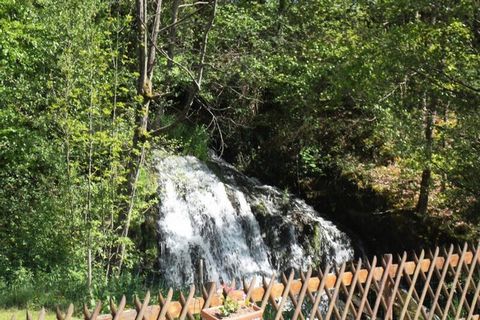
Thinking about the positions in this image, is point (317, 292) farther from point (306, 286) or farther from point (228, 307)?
point (228, 307)

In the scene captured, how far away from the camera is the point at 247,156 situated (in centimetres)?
1480

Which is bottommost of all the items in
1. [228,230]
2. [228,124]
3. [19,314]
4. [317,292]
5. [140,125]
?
[19,314]

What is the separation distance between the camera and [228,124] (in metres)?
14.9

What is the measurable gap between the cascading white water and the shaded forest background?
0.55m

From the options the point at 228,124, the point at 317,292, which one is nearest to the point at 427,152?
the point at 317,292

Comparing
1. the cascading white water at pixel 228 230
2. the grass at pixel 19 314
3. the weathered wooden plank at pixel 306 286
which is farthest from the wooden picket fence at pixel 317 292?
the cascading white water at pixel 228 230

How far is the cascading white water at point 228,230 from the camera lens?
10.5 meters

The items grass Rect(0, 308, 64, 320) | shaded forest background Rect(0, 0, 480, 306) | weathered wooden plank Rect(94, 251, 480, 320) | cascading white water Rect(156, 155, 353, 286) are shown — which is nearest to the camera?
weathered wooden plank Rect(94, 251, 480, 320)

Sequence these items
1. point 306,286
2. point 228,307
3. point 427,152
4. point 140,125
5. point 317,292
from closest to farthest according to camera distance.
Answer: point 228,307
point 306,286
point 317,292
point 140,125
point 427,152

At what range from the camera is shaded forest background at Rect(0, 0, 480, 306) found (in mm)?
7281

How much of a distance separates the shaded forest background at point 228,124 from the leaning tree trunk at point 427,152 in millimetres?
35

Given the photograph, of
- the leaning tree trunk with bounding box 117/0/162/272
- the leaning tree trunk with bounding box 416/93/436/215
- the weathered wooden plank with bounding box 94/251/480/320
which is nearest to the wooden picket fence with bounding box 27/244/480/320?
the weathered wooden plank with bounding box 94/251/480/320

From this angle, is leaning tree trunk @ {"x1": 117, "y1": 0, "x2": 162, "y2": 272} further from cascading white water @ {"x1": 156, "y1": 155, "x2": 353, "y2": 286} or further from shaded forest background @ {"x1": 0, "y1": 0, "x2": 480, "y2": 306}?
cascading white water @ {"x1": 156, "y1": 155, "x2": 353, "y2": 286}

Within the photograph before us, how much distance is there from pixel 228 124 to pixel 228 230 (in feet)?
14.9
